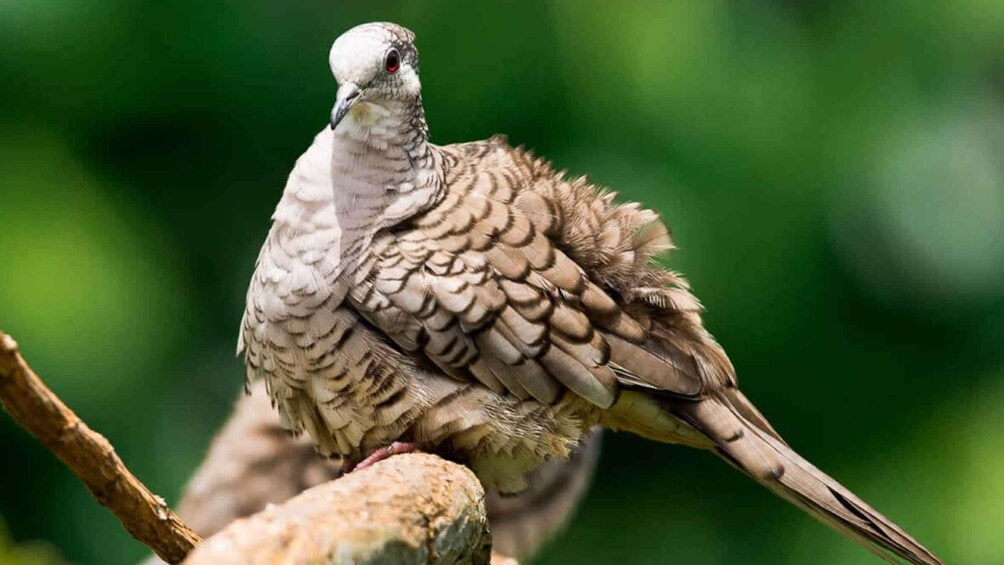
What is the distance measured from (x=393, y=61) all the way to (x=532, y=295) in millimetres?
366

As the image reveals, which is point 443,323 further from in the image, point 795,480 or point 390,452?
point 795,480

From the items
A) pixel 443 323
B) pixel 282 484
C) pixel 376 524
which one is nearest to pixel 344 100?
pixel 443 323

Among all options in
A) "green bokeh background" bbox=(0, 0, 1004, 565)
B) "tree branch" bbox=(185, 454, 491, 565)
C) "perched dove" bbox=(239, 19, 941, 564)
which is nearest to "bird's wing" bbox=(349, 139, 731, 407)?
"perched dove" bbox=(239, 19, 941, 564)

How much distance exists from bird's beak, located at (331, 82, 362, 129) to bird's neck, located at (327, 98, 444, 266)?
8 cm

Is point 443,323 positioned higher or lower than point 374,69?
lower

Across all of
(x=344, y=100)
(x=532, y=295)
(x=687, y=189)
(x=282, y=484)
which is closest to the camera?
(x=344, y=100)

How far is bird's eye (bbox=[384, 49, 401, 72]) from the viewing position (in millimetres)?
1702

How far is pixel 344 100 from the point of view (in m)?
1.65

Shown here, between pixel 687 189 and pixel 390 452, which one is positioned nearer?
pixel 390 452

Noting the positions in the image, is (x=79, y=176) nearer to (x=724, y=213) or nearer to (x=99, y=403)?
(x=99, y=403)

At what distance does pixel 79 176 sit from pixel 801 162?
206 centimetres

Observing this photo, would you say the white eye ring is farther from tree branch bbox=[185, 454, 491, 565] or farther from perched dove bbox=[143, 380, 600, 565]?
perched dove bbox=[143, 380, 600, 565]

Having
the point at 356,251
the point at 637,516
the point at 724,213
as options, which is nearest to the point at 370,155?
the point at 356,251

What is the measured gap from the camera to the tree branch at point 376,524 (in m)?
1.17
